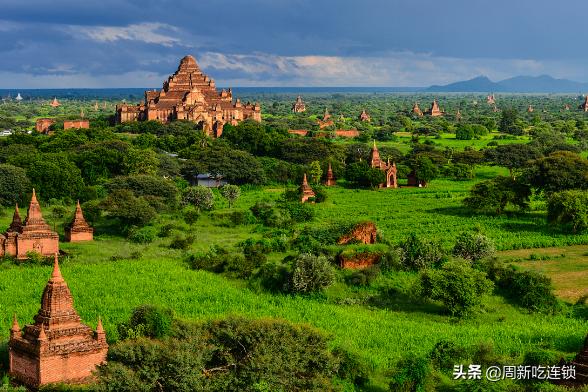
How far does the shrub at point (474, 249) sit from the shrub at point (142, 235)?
17.9 metres

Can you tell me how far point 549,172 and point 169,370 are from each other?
4302 centimetres

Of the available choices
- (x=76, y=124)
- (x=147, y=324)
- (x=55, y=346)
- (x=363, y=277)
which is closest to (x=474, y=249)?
(x=363, y=277)

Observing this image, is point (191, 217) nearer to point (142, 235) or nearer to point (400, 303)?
point (142, 235)

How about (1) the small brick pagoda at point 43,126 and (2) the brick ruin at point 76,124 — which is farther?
(1) the small brick pagoda at point 43,126

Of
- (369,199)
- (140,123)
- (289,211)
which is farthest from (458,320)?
(140,123)

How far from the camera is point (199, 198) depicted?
5669cm

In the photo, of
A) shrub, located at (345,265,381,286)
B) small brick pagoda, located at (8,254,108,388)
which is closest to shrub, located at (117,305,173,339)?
small brick pagoda, located at (8,254,108,388)

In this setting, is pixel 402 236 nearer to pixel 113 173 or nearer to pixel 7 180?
pixel 7 180

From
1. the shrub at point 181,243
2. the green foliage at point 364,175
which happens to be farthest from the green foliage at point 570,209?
the green foliage at point 364,175

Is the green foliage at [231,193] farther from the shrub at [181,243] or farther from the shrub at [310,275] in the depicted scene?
the shrub at [310,275]

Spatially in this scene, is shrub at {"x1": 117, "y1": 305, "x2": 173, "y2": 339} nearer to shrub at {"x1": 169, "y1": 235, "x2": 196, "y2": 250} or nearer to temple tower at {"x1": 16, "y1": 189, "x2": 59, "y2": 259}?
temple tower at {"x1": 16, "y1": 189, "x2": 59, "y2": 259}

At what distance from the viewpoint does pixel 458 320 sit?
32625 millimetres

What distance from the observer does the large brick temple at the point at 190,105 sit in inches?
4424

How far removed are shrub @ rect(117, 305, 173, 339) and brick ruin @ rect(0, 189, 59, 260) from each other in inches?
598
